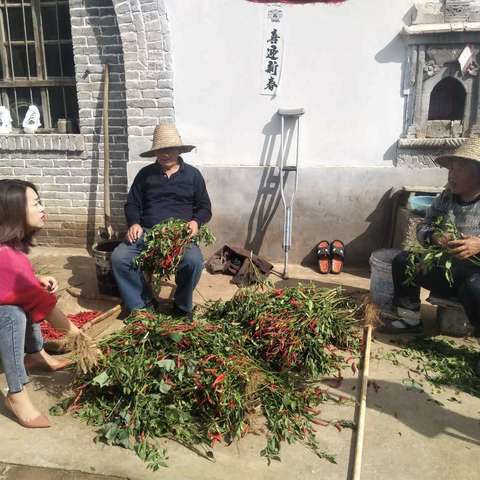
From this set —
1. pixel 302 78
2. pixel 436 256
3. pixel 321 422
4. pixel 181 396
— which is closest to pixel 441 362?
pixel 436 256

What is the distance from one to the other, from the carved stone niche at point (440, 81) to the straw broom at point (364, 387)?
2.17 m

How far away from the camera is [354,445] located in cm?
252

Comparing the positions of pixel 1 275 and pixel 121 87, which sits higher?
pixel 121 87

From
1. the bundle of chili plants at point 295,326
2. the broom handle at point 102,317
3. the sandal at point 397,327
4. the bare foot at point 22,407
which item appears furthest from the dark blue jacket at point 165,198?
the bare foot at point 22,407

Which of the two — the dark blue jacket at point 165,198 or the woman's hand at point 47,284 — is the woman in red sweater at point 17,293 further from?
the dark blue jacket at point 165,198

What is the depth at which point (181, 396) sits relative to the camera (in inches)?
103

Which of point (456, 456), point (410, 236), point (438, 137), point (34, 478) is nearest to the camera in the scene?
point (34, 478)

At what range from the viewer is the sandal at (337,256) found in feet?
17.3

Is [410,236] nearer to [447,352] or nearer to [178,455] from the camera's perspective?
[447,352]

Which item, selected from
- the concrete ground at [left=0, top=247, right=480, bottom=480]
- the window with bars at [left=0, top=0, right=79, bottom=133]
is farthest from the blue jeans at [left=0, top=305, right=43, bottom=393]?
the window with bars at [left=0, top=0, right=79, bottom=133]

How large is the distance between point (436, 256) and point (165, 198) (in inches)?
90.5

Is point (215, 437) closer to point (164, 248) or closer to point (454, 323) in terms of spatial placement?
point (164, 248)

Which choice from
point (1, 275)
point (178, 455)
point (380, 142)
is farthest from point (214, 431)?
point (380, 142)

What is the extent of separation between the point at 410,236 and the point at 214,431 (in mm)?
3016
